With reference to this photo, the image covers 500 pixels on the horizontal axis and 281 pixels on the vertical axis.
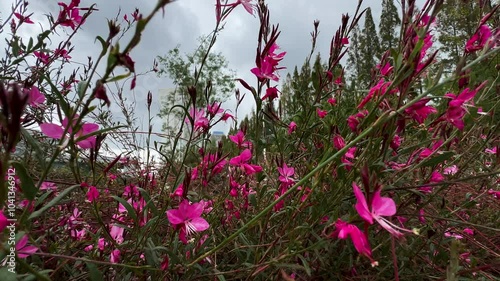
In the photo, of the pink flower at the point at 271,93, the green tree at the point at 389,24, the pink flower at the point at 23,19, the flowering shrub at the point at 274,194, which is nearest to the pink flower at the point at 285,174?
the flowering shrub at the point at 274,194

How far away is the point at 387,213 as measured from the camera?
0.62 metres

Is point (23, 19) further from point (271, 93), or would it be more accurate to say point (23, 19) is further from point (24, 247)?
point (24, 247)

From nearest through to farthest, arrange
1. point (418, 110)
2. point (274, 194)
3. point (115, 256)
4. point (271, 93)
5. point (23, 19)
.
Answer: point (418, 110), point (115, 256), point (271, 93), point (274, 194), point (23, 19)

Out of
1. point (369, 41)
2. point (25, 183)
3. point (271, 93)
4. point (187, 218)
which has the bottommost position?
point (187, 218)

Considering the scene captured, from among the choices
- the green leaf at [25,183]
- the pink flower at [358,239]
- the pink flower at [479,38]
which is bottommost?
the pink flower at [358,239]

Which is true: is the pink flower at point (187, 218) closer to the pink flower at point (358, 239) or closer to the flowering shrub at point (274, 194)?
the flowering shrub at point (274, 194)

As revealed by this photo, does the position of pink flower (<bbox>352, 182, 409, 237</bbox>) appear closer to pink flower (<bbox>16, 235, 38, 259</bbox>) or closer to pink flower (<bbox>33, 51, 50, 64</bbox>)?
pink flower (<bbox>16, 235, 38, 259</bbox>)

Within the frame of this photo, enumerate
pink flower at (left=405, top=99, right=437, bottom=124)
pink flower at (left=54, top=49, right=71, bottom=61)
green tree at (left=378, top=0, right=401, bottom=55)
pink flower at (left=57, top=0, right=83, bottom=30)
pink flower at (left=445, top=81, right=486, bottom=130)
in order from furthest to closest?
green tree at (left=378, top=0, right=401, bottom=55), pink flower at (left=54, top=49, right=71, bottom=61), pink flower at (left=57, top=0, right=83, bottom=30), pink flower at (left=445, top=81, right=486, bottom=130), pink flower at (left=405, top=99, right=437, bottom=124)

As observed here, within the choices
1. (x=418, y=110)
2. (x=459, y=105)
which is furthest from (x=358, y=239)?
(x=459, y=105)

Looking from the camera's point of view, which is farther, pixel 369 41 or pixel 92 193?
pixel 369 41

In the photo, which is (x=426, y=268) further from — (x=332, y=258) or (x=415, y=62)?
(x=415, y=62)

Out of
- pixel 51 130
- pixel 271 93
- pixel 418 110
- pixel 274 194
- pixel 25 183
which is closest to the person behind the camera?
pixel 25 183

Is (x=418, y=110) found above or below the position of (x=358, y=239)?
above

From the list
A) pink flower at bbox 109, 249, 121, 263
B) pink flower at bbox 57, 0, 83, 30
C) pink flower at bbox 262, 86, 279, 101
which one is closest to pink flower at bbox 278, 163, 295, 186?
pink flower at bbox 262, 86, 279, 101
